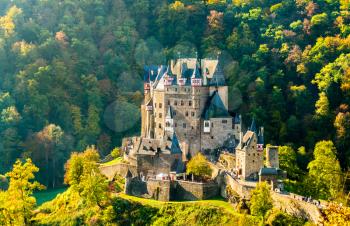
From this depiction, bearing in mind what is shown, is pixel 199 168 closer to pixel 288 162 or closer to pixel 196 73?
pixel 288 162

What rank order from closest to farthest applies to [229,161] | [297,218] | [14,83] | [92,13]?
[297,218] → [229,161] → [14,83] → [92,13]

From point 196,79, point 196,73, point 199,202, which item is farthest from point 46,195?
point 199,202

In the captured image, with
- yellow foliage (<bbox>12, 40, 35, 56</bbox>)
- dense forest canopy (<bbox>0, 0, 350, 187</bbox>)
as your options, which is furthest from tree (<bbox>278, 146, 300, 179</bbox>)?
yellow foliage (<bbox>12, 40, 35, 56</bbox>)

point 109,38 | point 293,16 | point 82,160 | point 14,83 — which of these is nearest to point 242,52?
point 293,16

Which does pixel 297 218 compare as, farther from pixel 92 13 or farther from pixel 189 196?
pixel 92 13

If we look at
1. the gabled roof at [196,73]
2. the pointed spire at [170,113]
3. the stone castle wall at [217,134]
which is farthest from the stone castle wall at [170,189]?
the gabled roof at [196,73]

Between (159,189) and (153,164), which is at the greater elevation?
(153,164)

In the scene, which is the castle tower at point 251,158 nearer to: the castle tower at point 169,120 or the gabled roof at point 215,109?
the gabled roof at point 215,109
